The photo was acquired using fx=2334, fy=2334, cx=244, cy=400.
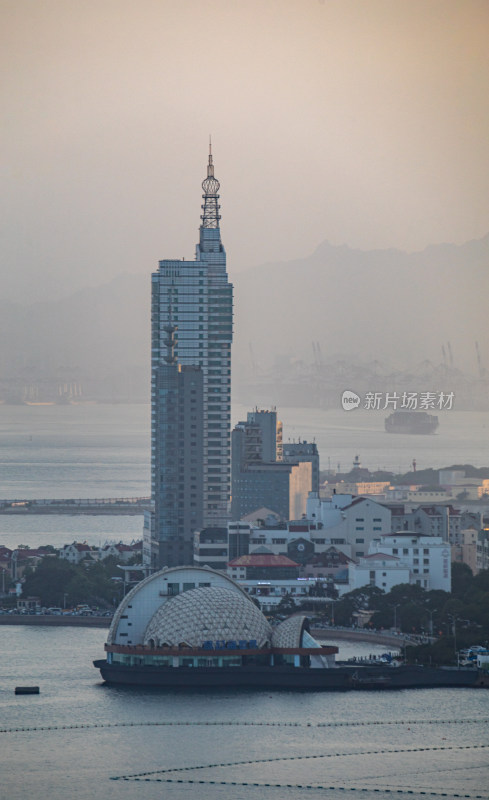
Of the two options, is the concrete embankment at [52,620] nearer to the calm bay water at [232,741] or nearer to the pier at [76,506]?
the calm bay water at [232,741]

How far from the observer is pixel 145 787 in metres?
28.9

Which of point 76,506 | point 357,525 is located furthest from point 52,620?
point 76,506

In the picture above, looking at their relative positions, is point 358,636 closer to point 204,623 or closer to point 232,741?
point 204,623

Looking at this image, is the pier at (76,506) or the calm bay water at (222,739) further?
the pier at (76,506)

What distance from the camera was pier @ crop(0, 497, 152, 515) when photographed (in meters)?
89.5

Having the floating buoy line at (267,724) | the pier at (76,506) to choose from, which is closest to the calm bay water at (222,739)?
the floating buoy line at (267,724)

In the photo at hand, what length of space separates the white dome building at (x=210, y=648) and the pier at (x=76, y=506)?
50965mm

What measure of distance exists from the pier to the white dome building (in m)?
51.0

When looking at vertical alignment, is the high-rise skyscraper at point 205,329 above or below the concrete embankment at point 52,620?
above

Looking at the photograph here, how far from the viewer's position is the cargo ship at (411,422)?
130 metres

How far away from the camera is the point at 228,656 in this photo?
36.6 metres

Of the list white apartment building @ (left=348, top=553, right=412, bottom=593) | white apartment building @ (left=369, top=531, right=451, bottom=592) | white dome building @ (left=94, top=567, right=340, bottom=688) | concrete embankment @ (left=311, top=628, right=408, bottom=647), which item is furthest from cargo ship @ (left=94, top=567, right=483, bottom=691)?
white apartment building @ (left=369, top=531, right=451, bottom=592)

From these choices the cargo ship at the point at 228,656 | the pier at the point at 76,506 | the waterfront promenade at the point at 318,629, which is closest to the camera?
the cargo ship at the point at 228,656

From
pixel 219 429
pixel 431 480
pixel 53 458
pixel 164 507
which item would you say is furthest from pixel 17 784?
pixel 53 458
